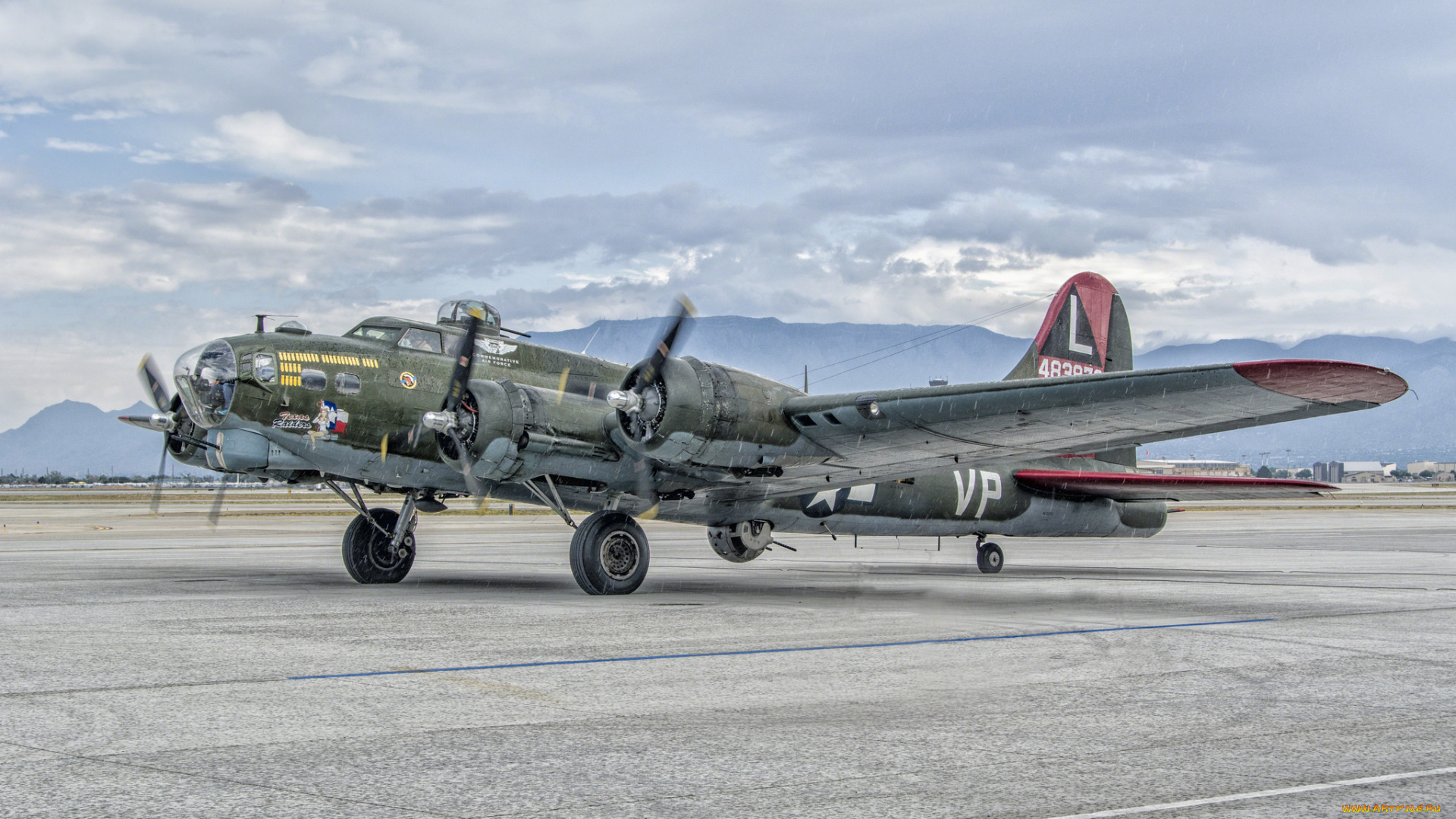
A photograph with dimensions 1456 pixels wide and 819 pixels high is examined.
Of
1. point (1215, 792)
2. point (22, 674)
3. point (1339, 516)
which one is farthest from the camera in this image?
point (1339, 516)

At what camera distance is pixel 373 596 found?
1534 cm

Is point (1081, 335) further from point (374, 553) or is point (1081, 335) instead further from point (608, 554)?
point (374, 553)

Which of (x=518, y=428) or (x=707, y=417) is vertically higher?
(x=707, y=417)

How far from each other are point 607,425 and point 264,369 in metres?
4.75

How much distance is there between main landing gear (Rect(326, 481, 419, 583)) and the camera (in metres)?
17.7

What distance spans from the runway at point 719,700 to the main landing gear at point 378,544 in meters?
0.89

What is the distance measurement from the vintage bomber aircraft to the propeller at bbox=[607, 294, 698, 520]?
3cm

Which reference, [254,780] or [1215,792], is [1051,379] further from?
[254,780]

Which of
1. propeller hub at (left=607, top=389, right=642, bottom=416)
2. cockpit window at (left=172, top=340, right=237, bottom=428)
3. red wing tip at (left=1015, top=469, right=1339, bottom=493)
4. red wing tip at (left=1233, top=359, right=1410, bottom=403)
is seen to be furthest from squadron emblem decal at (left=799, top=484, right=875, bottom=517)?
cockpit window at (left=172, top=340, right=237, bottom=428)

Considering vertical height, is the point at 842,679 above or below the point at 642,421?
below

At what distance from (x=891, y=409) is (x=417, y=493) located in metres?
7.70

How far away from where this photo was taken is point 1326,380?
1105cm

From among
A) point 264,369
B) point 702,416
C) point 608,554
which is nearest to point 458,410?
point 264,369

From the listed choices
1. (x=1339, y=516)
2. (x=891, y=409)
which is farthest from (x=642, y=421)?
(x=1339, y=516)
